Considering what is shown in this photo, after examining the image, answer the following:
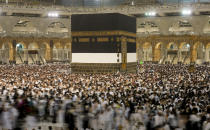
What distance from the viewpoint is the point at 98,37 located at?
2691cm

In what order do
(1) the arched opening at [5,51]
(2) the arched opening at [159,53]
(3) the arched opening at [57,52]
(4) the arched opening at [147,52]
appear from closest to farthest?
(2) the arched opening at [159,53] < (1) the arched opening at [5,51] < (4) the arched opening at [147,52] < (3) the arched opening at [57,52]

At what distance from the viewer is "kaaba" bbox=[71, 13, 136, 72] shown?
26562 mm

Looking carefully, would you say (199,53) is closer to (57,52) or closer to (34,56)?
(57,52)

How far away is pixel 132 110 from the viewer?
11.0 m

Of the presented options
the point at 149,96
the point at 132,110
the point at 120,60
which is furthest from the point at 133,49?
the point at 132,110

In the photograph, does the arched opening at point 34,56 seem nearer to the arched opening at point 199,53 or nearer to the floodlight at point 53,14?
the floodlight at point 53,14

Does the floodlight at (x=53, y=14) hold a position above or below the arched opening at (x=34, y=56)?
above

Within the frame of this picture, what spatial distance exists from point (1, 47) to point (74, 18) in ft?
54.4

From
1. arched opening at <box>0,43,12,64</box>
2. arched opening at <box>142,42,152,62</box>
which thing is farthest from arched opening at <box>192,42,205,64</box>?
arched opening at <box>0,43,12,64</box>

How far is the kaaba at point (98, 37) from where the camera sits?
26.6 meters

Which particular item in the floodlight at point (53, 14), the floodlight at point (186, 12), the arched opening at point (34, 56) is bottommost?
the arched opening at point (34, 56)

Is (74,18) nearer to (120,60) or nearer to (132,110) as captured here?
(120,60)

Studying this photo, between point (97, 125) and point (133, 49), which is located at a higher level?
point (133, 49)

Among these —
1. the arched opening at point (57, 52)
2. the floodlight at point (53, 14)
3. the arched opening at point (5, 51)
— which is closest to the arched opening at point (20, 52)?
the arched opening at point (5, 51)
